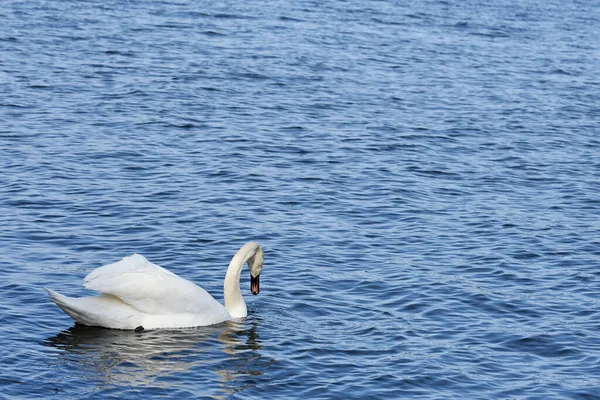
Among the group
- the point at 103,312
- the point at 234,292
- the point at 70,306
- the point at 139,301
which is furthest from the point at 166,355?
the point at 234,292

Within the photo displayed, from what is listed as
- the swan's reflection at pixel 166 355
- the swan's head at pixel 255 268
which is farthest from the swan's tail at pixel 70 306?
the swan's head at pixel 255 268

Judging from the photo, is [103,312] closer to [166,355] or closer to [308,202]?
[166,355]

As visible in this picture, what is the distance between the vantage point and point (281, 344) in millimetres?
13898

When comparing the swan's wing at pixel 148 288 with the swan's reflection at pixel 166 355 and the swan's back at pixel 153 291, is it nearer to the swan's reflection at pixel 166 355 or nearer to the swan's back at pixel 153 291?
the swan's back at pixel 153 291

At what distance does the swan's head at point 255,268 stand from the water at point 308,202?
234 millimetres

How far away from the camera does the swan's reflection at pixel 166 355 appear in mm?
12586

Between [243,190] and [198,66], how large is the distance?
11411 mm

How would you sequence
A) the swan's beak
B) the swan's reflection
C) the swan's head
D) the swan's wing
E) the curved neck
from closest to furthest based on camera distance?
the swan's reflection < the swan's wing < the curved neck < the swan's head < the swan's beak

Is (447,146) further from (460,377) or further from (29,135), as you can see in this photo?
(460,377)

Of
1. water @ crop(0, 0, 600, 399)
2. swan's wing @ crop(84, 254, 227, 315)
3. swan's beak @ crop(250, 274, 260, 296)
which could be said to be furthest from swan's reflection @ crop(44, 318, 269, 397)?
swan's beak @ crop(250, 274, 260, 296)

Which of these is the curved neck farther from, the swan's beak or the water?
the swan's beak

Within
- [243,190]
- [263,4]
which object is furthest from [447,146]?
[263,4]

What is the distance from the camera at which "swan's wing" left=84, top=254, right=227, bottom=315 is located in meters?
13.7

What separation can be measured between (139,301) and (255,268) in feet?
6.20
